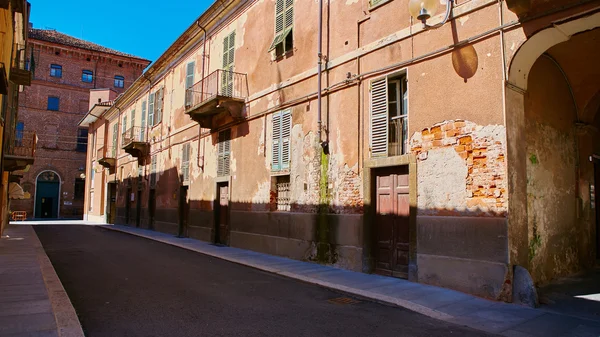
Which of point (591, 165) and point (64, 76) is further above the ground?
point (64, 76)

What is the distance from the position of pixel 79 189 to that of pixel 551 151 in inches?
1615

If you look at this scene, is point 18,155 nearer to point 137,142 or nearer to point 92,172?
point 137,142

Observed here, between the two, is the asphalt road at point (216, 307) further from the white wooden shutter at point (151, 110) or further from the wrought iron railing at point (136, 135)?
the wrought iron railing at point (136, 135)

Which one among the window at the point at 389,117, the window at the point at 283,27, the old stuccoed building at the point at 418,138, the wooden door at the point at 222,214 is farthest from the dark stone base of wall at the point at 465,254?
the wooden door at the point at 222,214

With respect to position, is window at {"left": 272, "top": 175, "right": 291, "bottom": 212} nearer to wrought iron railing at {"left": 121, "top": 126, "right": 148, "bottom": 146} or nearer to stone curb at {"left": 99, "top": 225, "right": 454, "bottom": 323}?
stone curb at {"left": 99, "top": 225, "right": 454, "bottom": 323}

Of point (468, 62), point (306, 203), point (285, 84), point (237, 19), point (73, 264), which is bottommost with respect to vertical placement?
point (73, 264)

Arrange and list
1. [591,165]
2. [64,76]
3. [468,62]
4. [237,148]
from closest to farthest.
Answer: [468,62] < [591,165] < [237,148] < [64,76]

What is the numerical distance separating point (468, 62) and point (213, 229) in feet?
35.7

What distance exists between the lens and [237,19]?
15.1 metres

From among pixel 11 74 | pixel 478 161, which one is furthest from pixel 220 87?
pixel 478 161

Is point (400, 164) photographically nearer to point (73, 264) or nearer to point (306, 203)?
point (306, 203)

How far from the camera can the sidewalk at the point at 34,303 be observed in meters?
4.74

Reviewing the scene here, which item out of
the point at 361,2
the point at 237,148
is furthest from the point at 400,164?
the point at 237,148

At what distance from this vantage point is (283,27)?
12555 millimetres
